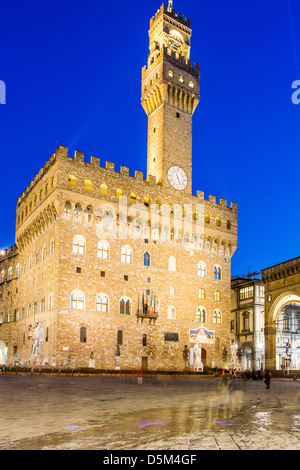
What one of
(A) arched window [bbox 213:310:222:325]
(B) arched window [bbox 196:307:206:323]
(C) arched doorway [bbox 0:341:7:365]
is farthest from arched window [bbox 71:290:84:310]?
(A) arched window [bbox 213:310:222:325]

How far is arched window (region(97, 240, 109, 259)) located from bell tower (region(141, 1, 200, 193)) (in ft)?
28.4

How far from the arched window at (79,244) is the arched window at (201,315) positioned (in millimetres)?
13137

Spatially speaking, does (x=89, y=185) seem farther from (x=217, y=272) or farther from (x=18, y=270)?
(x=217, y=272)

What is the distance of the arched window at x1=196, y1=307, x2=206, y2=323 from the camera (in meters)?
43.0

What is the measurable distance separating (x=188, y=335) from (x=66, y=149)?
781 inches

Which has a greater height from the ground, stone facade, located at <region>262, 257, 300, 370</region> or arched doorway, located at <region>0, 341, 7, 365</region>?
stone facade, located at <region>262, 257, 300, 370</region>

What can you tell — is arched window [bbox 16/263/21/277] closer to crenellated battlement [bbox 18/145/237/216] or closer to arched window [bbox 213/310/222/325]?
crenellated battlement [bbox 18/145/237/216]

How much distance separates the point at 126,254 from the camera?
130 feet

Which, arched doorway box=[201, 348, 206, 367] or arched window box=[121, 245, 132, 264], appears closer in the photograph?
arched window box=[121, 245, 132, 264]

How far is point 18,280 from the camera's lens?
4603cm

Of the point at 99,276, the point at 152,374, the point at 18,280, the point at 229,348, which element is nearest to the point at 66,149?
the point at 99,276

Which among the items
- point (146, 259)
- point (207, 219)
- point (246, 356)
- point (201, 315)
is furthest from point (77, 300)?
point (246, 356)

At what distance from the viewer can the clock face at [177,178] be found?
4371 centimetres
